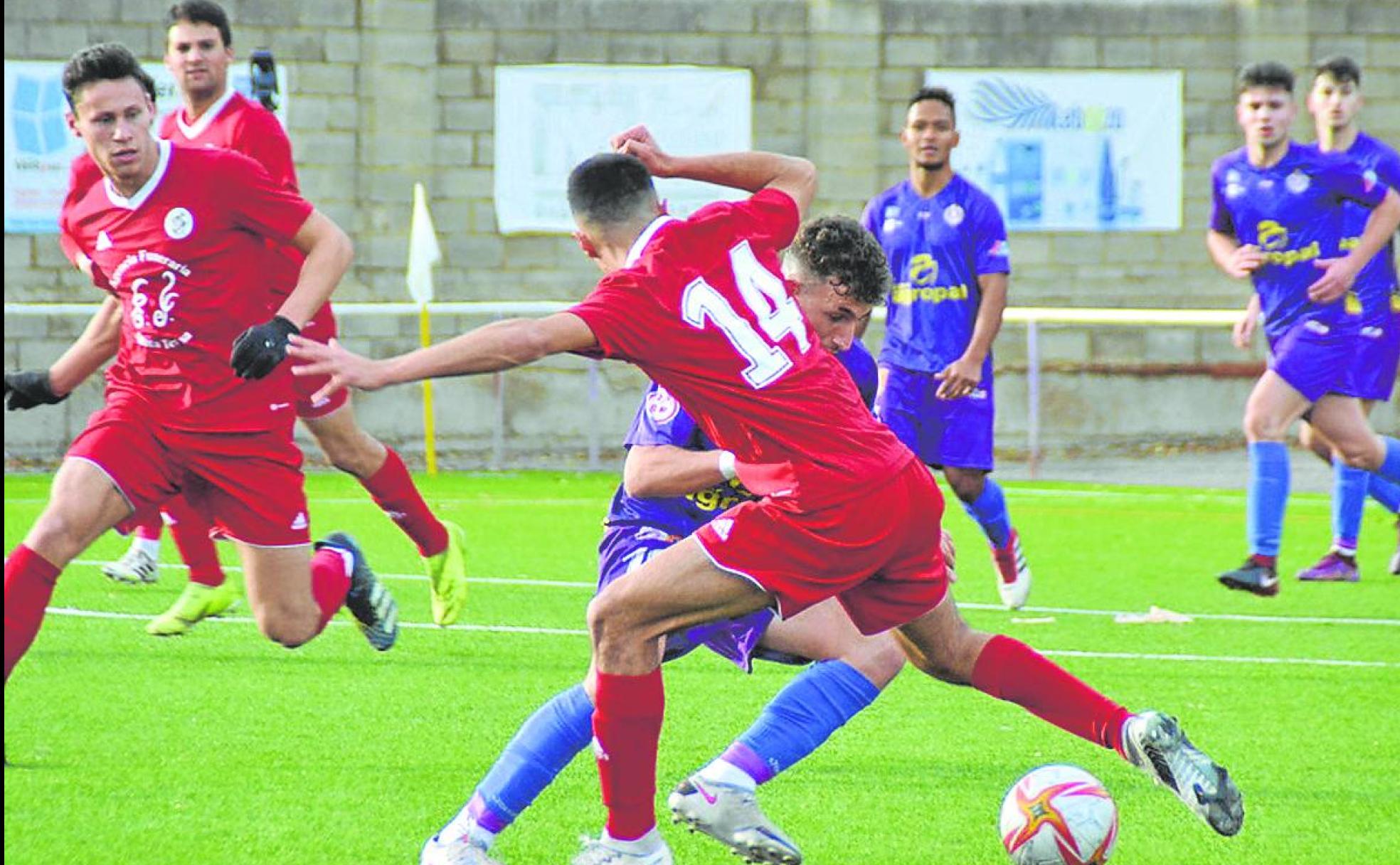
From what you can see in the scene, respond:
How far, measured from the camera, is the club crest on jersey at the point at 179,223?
5.73 meters

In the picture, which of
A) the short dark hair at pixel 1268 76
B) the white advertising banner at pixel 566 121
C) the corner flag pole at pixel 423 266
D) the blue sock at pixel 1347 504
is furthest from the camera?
the white advertising banner at pixel 566 121

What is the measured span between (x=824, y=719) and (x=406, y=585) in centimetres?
484

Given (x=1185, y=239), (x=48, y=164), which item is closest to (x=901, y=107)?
(x=1185, y=239)

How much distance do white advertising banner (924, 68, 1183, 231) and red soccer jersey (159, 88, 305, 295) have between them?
1029cm

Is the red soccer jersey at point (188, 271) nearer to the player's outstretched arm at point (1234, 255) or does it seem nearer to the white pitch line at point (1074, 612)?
the white pitch line at point (1074, 612)

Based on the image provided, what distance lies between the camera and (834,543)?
443 cm

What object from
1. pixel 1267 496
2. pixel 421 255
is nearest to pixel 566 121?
pixel 421 255

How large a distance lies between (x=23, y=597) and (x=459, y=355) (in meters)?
1.89

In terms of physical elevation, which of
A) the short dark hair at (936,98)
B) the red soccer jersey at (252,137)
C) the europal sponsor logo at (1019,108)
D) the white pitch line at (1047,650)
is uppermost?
the europal sponsor logo at (1019,108)

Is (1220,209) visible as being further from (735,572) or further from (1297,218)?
(735,572)

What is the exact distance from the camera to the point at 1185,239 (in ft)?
57.8

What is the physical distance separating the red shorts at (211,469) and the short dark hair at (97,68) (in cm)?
89

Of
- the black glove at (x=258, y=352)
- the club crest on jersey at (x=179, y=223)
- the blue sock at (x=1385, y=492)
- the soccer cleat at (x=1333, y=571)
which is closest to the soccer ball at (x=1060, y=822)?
the black glove at (x=258, y=352)

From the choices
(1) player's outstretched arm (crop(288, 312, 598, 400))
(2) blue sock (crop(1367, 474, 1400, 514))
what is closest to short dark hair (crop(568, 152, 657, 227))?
(1) player's outstretched arm (crop(288, 312, 598, 400))
